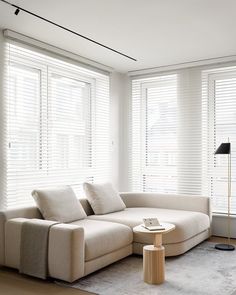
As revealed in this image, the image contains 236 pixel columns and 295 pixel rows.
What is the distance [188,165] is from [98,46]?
2.30m

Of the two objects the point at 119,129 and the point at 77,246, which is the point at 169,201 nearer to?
the point at 119,129

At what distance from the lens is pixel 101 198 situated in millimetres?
4914

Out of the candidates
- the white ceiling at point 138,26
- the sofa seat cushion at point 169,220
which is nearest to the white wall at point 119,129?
the white ceiling at point 138,26

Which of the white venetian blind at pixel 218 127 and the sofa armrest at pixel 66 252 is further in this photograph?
the white venetian blind at pixel 218 127

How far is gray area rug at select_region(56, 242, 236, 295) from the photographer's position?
325 centimetres

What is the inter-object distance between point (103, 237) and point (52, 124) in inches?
73.1

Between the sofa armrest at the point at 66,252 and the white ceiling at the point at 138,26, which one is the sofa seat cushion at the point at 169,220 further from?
the white ceiling at the point at 138,26

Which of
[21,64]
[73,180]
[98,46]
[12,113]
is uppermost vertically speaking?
[98,46]

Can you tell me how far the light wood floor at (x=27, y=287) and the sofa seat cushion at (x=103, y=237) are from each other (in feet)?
1.27

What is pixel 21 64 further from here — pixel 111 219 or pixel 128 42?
pixel 111 219

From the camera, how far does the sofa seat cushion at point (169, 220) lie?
13.9 ft

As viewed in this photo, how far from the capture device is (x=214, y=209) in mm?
5508

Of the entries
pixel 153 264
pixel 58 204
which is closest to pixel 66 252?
pixel 153 264

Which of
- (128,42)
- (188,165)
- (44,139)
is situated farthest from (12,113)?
(188,165)
